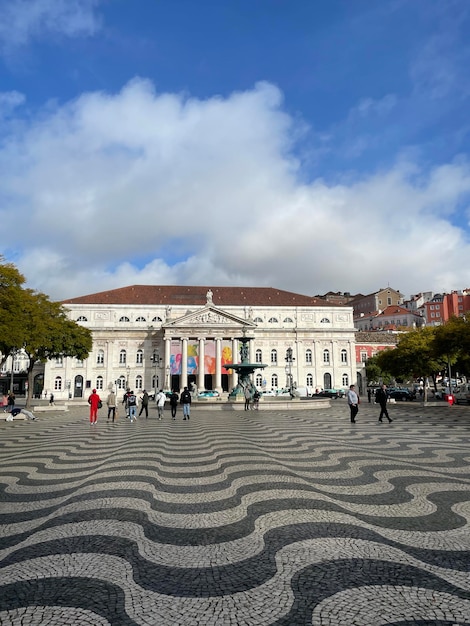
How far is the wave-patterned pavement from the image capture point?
9.94 ft

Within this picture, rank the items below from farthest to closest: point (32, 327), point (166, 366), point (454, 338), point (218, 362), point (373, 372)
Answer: point (373, 372)
point (218, 362)
point (166, 366)
point (454, 338)
point (32, 327)

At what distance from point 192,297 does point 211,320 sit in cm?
971

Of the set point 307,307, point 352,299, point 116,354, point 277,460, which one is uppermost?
point 352,299

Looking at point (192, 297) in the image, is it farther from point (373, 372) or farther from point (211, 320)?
point (373, 372)

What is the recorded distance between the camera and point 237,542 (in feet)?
14.5

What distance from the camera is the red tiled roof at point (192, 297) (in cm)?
6881

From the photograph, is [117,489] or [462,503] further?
[117,489]

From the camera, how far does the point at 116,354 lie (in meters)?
65.6

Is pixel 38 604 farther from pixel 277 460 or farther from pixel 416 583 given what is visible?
pixel 277 460

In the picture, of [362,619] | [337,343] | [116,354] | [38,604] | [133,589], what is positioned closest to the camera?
[362,619]

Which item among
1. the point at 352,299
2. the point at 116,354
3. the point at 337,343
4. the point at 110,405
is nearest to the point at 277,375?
the point at 337,343

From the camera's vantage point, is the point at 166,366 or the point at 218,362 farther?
the point at 218,362

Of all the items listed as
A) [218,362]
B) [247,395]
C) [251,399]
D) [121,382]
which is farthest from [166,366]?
[247,395]

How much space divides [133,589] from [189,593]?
44 centimetres
